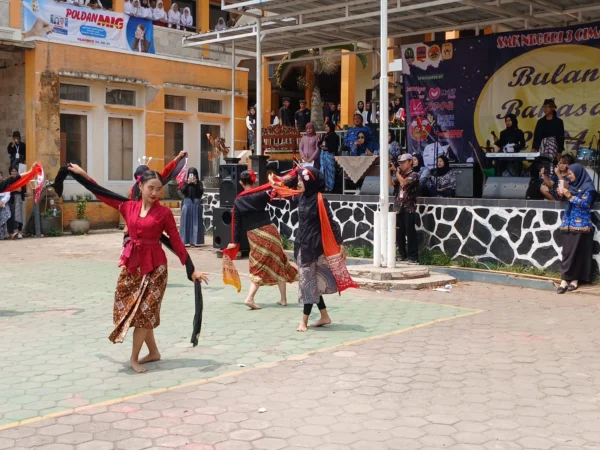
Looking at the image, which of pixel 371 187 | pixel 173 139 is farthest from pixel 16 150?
pixel 371 187

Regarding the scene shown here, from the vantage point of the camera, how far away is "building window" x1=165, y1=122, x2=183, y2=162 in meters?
22.3

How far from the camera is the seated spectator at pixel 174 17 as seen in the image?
22.0 metres

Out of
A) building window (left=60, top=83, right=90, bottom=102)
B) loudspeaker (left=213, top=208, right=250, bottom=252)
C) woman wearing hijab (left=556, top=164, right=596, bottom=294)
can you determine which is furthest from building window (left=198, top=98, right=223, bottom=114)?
woman wearing hijab (left=556, top=164, right=596, bottom=294)

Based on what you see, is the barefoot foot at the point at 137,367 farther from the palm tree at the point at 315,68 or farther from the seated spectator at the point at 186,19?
the seated spectator at the point at 186,19

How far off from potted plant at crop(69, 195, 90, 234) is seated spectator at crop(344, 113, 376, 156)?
23.5 ft

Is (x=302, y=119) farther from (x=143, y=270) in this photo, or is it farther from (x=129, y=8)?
(x=143, y=270)

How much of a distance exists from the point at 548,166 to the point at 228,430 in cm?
1104

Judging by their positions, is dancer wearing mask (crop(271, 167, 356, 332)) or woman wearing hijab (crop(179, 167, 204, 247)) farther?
woman wearing hijab (crop(179, 167, 204, 247))

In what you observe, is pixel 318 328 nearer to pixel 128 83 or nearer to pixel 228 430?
pixel 228 430

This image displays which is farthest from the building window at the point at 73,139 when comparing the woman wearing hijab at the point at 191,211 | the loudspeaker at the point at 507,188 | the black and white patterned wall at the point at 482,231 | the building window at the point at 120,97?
the loudspeaker at the point at 507,188

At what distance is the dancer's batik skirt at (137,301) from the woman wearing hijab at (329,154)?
11.0 m

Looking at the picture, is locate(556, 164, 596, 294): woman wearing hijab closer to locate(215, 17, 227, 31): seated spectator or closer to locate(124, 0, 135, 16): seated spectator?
locate(124, 0, 135, 16): seated spectator

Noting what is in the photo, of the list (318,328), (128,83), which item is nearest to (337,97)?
(128,83)

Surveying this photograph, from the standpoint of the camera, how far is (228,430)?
16.2ft
